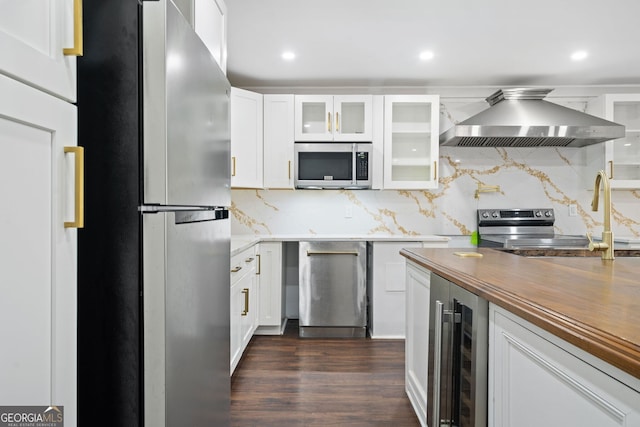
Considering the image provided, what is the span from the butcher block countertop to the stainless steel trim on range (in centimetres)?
9

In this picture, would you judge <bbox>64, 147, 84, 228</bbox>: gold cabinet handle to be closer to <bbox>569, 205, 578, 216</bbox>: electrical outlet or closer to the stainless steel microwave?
the stainless steel microwave

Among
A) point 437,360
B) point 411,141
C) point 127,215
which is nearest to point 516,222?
point 411,141

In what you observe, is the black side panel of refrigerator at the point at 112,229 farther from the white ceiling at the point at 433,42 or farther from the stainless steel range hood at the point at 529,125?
the stainless steel range hood at the point at 529,125

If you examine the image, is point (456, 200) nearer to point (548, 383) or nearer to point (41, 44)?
point (548, 383)

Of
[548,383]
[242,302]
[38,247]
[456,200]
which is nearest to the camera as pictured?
[38,247]

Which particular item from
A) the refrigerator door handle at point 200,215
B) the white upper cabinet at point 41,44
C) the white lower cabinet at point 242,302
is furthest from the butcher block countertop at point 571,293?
the white lower cabinet at point 242,302

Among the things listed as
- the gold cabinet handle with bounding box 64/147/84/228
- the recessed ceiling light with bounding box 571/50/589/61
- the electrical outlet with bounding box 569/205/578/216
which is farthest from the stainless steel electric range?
the gold cabinet handle with bounding box 64/147/84/228

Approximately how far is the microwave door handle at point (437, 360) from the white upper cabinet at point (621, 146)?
3182mm

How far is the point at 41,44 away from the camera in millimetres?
691

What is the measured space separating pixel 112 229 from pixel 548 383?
112 centimetres

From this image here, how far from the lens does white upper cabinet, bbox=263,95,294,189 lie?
11.7ft

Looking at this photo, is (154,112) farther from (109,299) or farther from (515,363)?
(515,363)

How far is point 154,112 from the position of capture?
0.93 m

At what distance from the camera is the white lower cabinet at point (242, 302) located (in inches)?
93.7
